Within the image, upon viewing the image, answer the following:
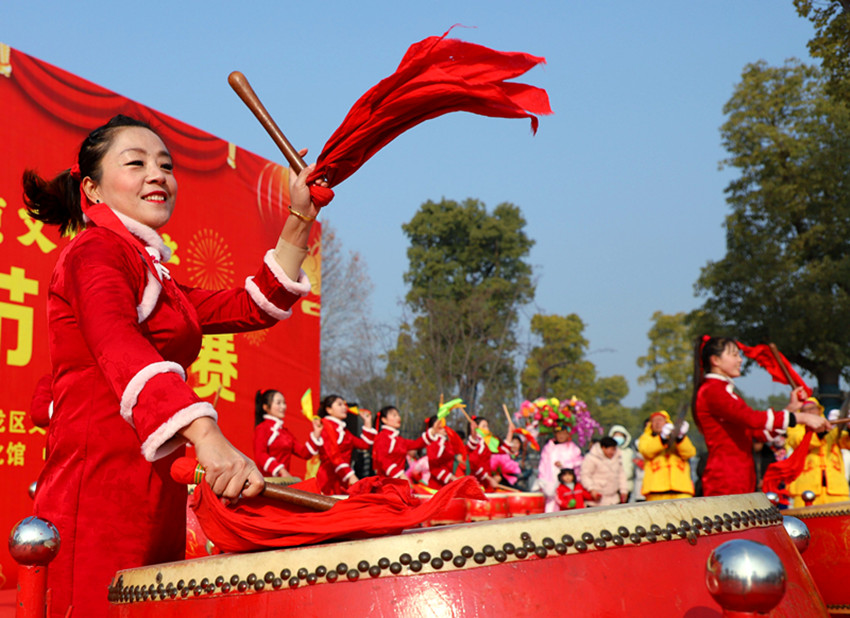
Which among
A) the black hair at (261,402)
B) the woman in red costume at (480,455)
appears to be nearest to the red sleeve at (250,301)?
the black hair at (261,402)

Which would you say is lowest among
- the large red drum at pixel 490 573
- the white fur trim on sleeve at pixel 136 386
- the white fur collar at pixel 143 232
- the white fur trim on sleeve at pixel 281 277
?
the large red drum at pixel 490 573

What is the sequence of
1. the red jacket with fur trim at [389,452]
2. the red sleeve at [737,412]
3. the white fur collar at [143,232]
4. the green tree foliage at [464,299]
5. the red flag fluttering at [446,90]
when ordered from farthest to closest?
the green tree foliage at [464,299] → the red jacket with fur trim at [389,452] → the red sleeve at [737,412] → the white fur collar at [143,232] → the red flag fluttering at [446,90]

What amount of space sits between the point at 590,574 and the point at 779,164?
Answer: 68.0 ft

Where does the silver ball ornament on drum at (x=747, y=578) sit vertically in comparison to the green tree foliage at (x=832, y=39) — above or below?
below

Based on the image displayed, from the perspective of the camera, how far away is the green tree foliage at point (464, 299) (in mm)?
20828

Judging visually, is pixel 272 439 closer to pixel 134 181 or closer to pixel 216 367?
pixel 216 367

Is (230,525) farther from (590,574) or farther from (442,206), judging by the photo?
(442,206)

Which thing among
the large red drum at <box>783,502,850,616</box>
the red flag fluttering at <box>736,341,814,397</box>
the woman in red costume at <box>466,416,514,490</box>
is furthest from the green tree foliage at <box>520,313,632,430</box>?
the large red drum at <box>783,502,850,616</box>

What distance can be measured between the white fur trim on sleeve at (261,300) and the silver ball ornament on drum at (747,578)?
47.9 inches

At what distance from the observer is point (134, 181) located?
5.41 feet

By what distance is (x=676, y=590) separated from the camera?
1104 mm

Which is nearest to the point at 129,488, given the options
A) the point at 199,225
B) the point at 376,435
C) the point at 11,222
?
the point at 11,222

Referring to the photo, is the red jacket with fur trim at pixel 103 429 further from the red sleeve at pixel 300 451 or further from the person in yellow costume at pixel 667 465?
the red sleeve at pixel 300 451

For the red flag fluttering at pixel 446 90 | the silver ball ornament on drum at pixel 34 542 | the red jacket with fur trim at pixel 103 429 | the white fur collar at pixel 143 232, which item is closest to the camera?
the silver ball ornament on drum at pixel 34 542
